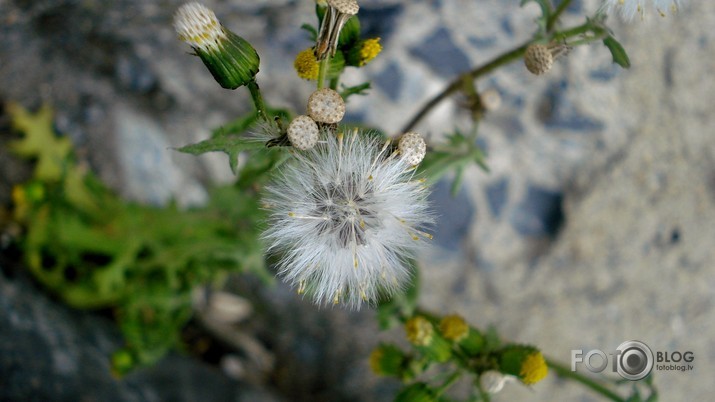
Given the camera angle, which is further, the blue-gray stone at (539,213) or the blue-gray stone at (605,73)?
the blue-gray stone at (539,213)

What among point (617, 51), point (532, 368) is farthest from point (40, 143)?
point (617, 51)

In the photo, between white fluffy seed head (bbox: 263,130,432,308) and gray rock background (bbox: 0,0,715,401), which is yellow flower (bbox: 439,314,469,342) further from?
gray rock background (bbox: 0,0,715,401)

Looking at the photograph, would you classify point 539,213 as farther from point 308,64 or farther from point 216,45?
point 216,45

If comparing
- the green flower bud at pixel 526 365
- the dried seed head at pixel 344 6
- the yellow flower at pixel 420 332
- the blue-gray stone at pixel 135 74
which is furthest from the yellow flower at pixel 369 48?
the blue-gray stone at pixel 135 74

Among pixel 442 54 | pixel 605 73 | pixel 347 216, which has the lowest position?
pixel 347 216

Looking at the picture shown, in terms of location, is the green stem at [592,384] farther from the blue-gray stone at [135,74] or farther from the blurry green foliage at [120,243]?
the blue-gray stone at [135,74]
